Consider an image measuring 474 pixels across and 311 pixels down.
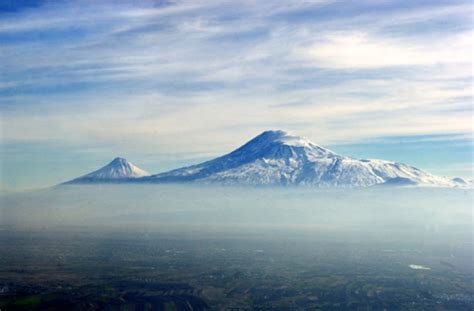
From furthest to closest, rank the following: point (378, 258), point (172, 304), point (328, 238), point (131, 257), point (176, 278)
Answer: point (328, 238), point (378, 258), point (131, 257), point (176, 278), point (172, 304)

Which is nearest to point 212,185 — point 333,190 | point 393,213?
point 333,190

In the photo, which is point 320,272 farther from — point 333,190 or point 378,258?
point 333,190

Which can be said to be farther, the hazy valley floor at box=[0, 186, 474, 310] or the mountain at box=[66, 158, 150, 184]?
the mountain at box=[66, 158, 150, 184]

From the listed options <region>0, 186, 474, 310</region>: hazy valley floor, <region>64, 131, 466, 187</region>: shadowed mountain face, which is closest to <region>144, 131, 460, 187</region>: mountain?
<region>64, 131, 466, 187</region>: shadowed mountain face

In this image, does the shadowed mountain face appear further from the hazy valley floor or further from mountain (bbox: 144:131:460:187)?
the hazy valley floor

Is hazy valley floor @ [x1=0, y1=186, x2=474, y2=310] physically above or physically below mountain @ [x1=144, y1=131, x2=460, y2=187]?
below

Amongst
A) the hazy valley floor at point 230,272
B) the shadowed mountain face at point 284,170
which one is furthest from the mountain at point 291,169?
the hazy valley floor at point 230,272

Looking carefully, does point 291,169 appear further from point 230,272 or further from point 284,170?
point 230,272

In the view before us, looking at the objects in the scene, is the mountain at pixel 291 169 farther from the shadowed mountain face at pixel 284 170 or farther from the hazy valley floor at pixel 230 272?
the hazy valley floor at pixel 230 272
